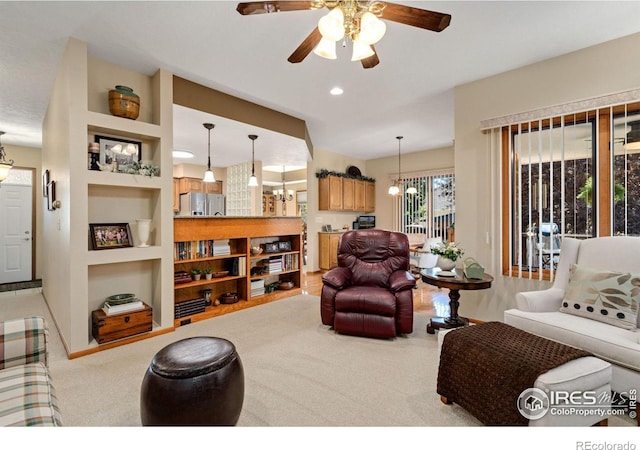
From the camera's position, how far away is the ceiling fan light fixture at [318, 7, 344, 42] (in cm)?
163

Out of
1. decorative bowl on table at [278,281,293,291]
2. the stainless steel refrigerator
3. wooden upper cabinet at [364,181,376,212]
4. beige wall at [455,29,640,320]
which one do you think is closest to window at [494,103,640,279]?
beige wall at [455,29,640,320]

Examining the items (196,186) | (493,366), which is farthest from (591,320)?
(196,186)

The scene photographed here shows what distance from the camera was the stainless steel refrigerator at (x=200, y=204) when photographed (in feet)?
21.2

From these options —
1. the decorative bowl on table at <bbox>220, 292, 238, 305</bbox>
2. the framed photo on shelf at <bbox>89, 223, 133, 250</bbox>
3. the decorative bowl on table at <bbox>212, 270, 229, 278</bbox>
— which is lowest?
the decorative bowl on table at <bbox>220, 292, 238, 305</bbox>

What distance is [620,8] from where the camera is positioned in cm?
223

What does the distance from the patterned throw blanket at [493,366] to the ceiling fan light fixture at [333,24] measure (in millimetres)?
1935

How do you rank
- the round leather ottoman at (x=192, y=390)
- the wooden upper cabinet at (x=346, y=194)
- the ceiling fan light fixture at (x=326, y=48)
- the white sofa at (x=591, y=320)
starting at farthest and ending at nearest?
the wooden upper cabinet at (x=346, y=194)
the ceiling fan light fixture at (x=326, y=48)
the white sofa at (x=591, y=320)
the round leather ottoman at (x=192, y=390)

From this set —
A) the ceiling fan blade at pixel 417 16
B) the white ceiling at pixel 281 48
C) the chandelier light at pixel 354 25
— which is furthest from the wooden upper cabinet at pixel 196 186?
the ceiling fan blade at pixel 417 16

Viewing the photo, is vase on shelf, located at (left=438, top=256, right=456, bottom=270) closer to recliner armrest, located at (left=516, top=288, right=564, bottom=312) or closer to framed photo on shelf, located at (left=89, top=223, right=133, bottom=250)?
recliner armrest, located at (left=516, top=288, right=564, bottom=312)

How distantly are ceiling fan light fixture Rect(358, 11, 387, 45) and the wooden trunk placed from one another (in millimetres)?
3016

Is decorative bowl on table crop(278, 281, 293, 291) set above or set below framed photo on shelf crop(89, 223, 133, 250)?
below

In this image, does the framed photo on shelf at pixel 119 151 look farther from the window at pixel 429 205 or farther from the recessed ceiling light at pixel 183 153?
the window at pixel 429 205

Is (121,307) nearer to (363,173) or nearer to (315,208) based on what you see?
(315,208)

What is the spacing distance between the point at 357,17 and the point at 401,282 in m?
2.25
